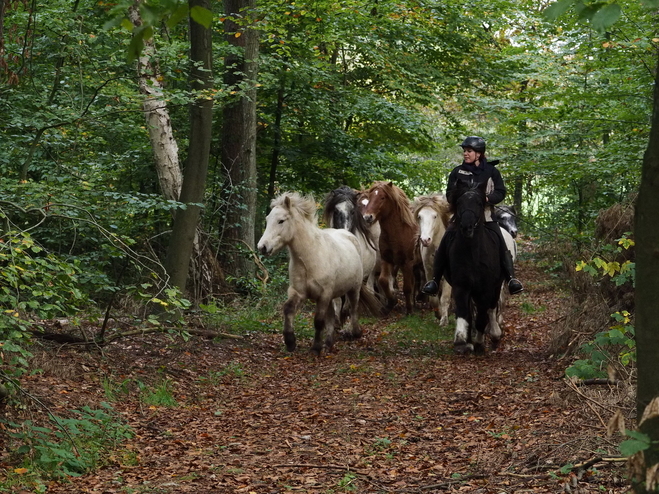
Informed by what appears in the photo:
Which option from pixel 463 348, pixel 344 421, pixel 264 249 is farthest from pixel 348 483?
pixel 463 348

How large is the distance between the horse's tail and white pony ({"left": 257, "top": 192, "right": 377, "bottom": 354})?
1.81m

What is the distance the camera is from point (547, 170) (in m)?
15.9

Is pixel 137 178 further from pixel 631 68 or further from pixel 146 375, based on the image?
pixel 631 68

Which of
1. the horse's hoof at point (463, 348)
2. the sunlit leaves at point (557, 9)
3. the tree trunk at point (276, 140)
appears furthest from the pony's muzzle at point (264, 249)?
the sunlit leaves at point (557, 9)

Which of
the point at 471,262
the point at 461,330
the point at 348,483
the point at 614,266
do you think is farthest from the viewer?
the point at 461,330

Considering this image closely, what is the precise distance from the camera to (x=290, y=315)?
1088 centimetres

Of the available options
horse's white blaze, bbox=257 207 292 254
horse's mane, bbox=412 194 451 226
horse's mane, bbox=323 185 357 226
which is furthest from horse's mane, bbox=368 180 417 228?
horse's white blaze, bbox=257 207 292 254

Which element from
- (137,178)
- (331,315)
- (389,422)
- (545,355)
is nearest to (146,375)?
(389,422)

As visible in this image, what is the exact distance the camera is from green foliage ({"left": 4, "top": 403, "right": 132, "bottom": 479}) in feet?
18.2

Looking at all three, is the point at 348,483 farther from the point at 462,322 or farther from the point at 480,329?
the point at 480,329

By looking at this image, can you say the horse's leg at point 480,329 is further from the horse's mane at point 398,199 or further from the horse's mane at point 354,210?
the horse's mane at point 398,199

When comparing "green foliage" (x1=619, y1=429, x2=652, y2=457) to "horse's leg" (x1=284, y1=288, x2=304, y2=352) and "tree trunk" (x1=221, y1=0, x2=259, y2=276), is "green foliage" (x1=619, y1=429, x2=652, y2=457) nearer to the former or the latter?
"horse's leg" (x1=284, y1=288, x2=304, y2=352)

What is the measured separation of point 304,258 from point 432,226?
231cm

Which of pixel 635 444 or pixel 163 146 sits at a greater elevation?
pixel 163 146
